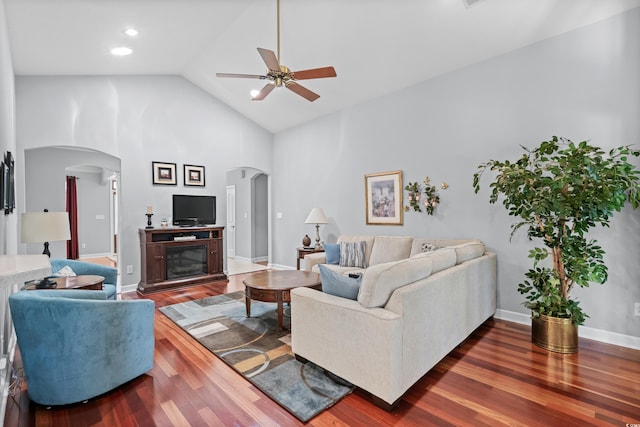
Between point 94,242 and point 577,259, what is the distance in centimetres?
1027

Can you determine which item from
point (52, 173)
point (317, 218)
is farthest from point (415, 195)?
point (52, 173)

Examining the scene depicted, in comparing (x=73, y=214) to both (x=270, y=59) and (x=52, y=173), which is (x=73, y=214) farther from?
(x=270, y=59)

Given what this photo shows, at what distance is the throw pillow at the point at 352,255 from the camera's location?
15.2 ft

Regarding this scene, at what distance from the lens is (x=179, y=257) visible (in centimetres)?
539

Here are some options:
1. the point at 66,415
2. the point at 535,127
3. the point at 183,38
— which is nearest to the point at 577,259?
the point at 535,127

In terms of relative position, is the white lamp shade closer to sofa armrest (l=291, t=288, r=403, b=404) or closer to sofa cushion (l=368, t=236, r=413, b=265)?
sofa armrest (l=291, t=288, r=403, b=404)

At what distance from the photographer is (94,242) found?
8.63 metres

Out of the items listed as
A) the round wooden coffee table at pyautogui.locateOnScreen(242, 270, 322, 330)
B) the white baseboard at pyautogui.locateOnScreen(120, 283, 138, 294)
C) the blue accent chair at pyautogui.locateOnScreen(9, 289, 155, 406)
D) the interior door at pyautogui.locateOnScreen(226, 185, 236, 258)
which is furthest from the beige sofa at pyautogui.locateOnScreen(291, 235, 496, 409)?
the interior door at pyautogui.locateOnScreen(226, 185, 236, 258)

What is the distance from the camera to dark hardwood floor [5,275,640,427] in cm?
195

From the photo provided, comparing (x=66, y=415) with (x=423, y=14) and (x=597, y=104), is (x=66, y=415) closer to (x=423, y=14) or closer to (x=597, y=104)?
(x=423, y=14)

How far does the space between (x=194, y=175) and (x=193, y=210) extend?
25.8 inches

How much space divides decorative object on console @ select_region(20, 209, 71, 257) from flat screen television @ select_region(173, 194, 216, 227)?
104 inches

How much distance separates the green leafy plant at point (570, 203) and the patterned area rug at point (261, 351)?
7.10ft

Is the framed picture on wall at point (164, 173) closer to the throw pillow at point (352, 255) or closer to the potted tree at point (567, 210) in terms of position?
the throw pillow at point (352, 255)
